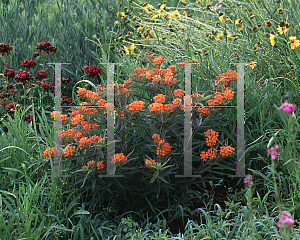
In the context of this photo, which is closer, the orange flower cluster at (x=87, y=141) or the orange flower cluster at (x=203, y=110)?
the orange flower cluster at (x=87, y=141)

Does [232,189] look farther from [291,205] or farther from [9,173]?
[9,173]

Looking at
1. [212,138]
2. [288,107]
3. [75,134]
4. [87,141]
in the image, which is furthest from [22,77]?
[288,107]

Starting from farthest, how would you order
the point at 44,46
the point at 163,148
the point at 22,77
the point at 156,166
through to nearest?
the point at 44,46
the point at 22,77
the point at 163,148
the point at 156,166

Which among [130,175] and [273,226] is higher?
[130,175]

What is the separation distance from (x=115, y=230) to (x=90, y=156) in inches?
19.3

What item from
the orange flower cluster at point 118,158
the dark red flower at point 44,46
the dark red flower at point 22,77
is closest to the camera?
the orange flower cluster at point 118,158

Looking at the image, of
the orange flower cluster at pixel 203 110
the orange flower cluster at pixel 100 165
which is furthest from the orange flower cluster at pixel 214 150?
the orange flower cluster at pixel 100 165

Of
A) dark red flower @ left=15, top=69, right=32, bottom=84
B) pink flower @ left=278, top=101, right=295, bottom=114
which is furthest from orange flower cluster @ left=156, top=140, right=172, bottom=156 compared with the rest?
dark red flower @ left=15, top=69, right=32, bottom=84

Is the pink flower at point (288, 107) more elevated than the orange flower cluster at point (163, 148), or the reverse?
the pink flower at point (288, 107)

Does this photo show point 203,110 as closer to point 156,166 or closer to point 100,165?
point 156,166

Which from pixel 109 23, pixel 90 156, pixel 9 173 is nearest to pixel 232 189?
pixel 90 156

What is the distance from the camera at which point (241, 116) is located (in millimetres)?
2545

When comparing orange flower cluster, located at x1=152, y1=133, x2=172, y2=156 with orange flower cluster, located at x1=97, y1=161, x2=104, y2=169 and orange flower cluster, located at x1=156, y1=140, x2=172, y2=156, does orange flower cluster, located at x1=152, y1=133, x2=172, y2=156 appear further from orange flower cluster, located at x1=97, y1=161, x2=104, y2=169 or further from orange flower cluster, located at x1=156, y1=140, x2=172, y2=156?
orange flower cluster, located at x1=97, y1=161, x2=104, y2=169

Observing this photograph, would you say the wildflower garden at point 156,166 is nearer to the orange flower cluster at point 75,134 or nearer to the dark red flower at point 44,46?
the orange flower cluster at point 75,134
